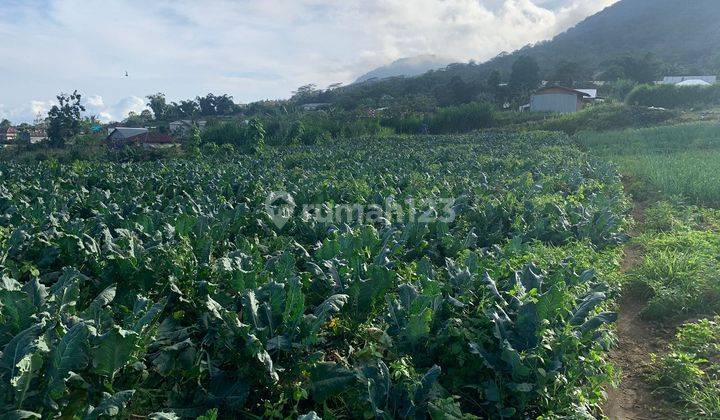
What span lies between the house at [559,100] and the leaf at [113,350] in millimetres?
42276

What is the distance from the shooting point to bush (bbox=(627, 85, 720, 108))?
3569cm

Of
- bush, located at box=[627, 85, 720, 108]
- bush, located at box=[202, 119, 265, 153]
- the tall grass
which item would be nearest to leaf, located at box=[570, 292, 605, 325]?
the tall grass

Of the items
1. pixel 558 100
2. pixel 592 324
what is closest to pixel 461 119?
Result: pixel 558 100

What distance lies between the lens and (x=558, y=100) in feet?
136

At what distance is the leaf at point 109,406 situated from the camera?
7.79 feet

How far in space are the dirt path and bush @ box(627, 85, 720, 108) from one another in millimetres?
37093

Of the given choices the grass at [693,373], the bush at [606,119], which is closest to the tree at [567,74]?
the bush at [606,119]

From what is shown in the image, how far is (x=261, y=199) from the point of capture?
7941 millimetres

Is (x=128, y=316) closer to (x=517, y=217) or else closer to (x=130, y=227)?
(x=130, y=227)

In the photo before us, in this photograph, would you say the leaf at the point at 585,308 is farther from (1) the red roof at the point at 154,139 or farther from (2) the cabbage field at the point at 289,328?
(1) the red roof at the point at 154,139

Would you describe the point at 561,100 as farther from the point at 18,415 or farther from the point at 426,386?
the point at 18,415

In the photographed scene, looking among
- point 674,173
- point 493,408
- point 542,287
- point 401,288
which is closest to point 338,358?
point 401,288

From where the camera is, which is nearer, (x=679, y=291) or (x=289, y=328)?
(x=289, y=328)

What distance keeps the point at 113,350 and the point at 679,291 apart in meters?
5.22
